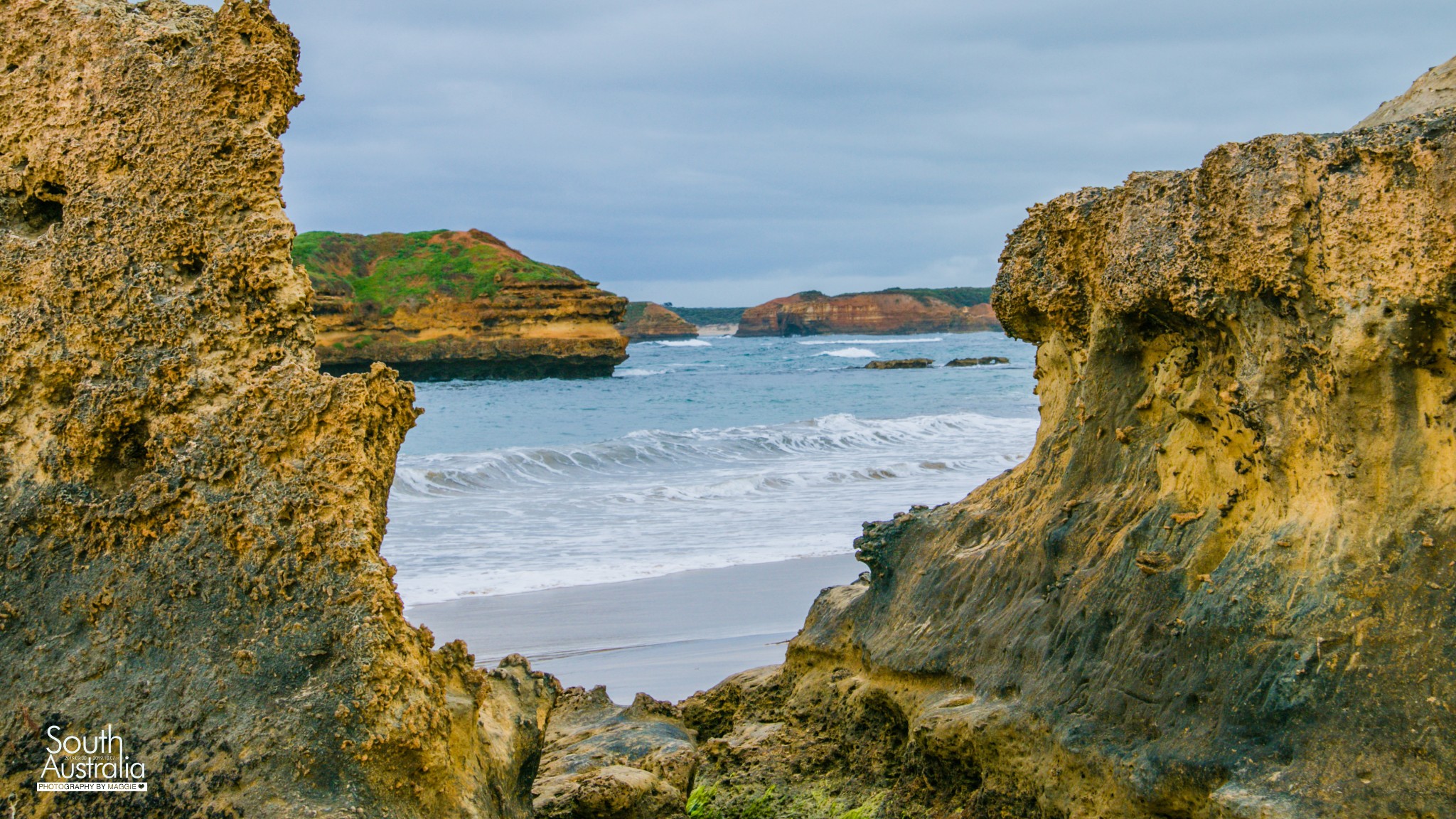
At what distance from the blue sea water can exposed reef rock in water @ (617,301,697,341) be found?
62653mm

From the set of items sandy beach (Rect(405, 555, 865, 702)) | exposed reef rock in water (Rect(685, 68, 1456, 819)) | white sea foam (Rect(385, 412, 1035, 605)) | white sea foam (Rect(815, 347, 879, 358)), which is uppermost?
white sea foam (Rect(815, 347, 879, 358))

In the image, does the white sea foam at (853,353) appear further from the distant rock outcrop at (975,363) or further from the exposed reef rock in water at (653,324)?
the exposed reef rock in water at (653,324)

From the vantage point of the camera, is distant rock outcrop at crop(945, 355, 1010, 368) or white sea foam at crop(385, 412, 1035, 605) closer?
white sea foam at crop(385, 412, 1035, 605)

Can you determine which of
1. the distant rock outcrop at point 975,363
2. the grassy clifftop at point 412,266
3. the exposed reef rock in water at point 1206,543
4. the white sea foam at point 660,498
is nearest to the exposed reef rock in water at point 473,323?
the grassy clifftop at point 412,266

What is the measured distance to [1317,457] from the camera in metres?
2.47

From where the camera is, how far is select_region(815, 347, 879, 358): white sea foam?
61406 millimetres

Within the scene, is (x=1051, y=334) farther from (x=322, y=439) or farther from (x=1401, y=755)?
(x=322, y=439)

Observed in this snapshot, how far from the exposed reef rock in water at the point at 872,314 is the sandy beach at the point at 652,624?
9278 cm

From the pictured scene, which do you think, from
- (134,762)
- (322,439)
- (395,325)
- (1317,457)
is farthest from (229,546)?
(395,325)

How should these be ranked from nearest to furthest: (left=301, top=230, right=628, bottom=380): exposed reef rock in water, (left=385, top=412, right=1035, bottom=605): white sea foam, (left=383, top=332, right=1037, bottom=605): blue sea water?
1. (left=385, top=412, right=1035, bottom=605): white sea foam
2. (left=383, top=332, right=1037, bottom=605): blue sea water
3. (left=301, top=230, right=628, bottom=380): exposed reef rock in water

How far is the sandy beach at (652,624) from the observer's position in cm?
600

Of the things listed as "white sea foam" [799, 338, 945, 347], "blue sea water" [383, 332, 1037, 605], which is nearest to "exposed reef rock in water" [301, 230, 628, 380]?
"blue sea water" [383, 332, 1037, 605]

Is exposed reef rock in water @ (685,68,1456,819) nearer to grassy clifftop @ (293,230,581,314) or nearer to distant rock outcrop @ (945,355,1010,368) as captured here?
grassy clifftop @ (293,230,581,314)

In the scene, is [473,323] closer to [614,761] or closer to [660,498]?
[660,498]
